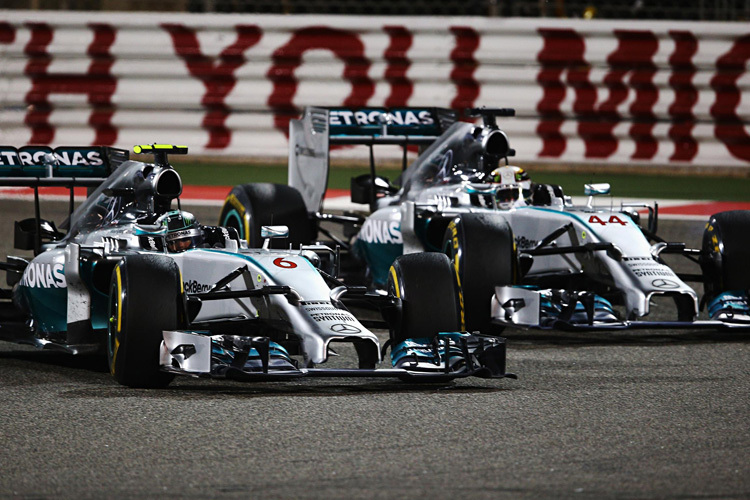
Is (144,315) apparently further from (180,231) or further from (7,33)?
(7,33)

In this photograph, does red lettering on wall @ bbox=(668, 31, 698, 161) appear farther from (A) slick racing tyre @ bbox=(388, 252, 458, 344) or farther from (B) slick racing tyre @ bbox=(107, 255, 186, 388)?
(B) slick racing tyre @ bbox=(107, 255, 186, 388)

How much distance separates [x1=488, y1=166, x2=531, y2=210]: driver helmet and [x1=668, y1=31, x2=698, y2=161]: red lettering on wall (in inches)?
290

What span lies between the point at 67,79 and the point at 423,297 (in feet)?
36.6

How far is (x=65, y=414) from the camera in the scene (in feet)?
22.5

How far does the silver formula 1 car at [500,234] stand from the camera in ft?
29.6

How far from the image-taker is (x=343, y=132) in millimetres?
12352

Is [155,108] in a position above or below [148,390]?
above

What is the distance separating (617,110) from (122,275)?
36.1 ft

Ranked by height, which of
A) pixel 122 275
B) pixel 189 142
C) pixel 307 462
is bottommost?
pixel 307 462

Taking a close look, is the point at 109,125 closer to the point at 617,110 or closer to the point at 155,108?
the point at 155,108

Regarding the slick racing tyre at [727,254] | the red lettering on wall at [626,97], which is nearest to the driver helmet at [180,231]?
the slick racing tyre at [727,254]

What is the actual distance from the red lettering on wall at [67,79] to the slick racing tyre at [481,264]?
954 centimetres

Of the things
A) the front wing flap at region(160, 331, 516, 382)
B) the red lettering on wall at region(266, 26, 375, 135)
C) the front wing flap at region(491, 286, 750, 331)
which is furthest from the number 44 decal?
the red lettering on wall at region(266, 26, 375, 135)

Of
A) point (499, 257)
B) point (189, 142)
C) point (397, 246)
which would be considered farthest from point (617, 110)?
point (499, 257)
